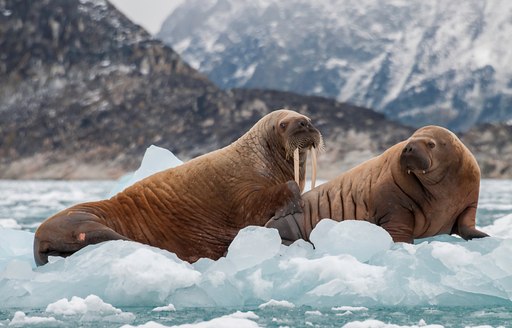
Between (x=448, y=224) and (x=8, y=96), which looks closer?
(x=448, y=224)

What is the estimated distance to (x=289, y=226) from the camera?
20.2 ft

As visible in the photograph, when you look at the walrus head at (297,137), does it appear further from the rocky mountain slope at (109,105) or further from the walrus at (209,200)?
the rocky mountain slope at (109,105)

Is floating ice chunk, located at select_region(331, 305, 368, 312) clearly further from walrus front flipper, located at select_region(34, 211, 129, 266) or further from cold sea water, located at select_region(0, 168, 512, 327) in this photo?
walrus front flipper, located at select_region(34, 211, 129, 266)

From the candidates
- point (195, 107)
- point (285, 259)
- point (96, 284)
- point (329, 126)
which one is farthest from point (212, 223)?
point (195, 107)

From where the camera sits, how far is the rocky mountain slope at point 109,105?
78312mm

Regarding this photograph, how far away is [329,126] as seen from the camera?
262 ft

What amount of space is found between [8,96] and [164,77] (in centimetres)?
1678

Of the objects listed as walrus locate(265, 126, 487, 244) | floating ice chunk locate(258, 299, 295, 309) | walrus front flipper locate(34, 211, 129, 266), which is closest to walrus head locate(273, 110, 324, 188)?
walrus locate(265, 126, 487, 244)

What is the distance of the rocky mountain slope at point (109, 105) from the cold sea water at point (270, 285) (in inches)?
2552

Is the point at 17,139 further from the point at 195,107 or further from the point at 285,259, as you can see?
the point at 285,259

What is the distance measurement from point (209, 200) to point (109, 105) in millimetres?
81927

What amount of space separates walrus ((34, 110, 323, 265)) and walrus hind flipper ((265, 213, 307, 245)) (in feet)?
0.27

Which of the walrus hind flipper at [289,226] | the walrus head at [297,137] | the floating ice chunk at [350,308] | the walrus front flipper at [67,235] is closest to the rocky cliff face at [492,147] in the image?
the walrus head at [297,137]

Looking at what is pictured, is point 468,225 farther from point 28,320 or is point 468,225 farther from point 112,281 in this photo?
point 28,320
